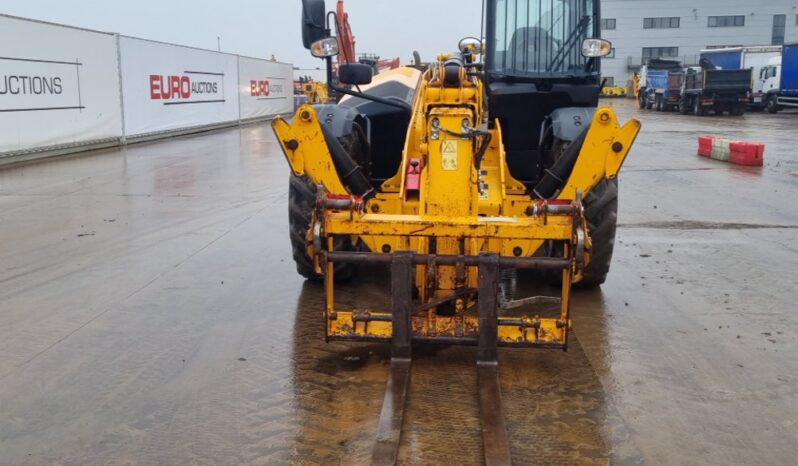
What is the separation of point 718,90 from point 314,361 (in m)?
36.6

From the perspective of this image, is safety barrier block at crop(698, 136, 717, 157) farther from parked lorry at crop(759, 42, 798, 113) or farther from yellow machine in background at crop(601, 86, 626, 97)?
yellow machine in background at crop(601, 86, 626, 97)

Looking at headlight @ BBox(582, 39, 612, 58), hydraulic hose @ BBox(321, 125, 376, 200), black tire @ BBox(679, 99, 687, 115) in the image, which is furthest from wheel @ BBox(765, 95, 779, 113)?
hydraulic hose @ BBox(321, 125, 376, 200)

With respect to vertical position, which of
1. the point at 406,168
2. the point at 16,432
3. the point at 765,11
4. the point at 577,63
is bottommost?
the point at 16,432

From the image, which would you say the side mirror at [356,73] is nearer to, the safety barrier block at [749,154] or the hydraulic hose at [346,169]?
the hydraulic hose at [346,169]

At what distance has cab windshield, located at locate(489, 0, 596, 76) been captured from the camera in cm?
645

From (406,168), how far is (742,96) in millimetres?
35816

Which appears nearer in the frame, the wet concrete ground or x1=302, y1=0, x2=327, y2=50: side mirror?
the wet concrete ground

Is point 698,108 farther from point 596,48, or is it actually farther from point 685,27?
point 596,48

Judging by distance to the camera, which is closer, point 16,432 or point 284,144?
point 16,432

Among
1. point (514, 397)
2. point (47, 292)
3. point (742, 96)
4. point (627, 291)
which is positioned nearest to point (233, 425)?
point (514, 397)

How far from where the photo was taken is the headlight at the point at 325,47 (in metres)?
4.90

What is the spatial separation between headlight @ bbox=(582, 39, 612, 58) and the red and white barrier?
11115mm

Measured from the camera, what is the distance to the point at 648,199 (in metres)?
11.3

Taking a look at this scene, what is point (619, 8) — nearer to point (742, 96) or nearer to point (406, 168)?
point (742, 96)
